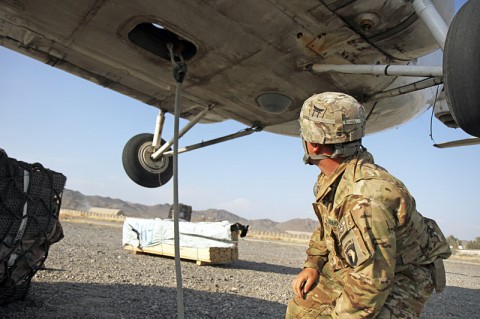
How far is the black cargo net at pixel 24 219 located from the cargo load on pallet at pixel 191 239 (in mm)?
4683

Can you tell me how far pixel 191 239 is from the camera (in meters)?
8.32

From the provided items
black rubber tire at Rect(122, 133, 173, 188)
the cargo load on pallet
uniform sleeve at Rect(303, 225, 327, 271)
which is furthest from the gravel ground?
uniform sleeve at Rect(303, 225, 327, 271)

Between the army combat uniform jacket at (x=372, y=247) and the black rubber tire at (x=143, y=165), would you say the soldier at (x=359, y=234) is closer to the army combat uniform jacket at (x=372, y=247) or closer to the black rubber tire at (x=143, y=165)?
the army combat uniform jacket at (x=372, y=247)

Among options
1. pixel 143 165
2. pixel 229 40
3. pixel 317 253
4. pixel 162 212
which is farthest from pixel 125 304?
pixel 162 212

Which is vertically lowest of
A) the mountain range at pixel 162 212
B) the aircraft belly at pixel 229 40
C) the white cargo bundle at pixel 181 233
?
the white cargo bundle at pixel 181 233

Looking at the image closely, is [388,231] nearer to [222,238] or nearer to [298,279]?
[298,279]

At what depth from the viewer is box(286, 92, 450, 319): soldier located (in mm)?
1608

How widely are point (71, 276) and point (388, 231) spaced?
4461mm

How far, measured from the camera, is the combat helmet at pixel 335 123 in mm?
1909

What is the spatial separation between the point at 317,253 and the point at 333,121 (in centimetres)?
86

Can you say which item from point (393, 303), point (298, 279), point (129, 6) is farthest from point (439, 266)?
point (129, 6)

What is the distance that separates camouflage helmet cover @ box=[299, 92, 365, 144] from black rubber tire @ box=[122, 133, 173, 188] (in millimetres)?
5826

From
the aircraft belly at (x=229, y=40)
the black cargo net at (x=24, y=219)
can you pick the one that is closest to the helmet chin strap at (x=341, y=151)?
the aircraft belly at (x=229, y=40)

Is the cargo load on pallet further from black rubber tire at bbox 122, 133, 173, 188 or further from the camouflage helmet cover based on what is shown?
the camouflage helmet cover
